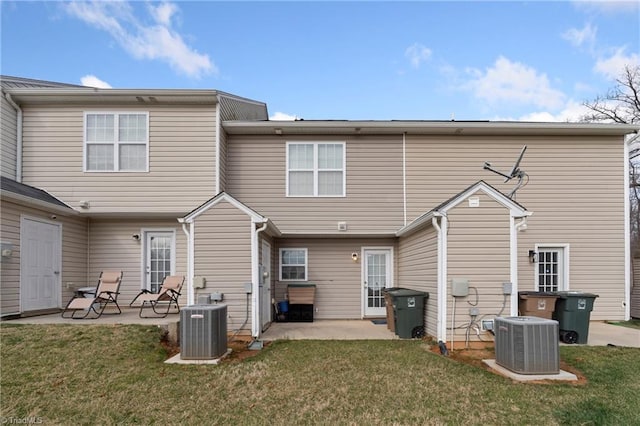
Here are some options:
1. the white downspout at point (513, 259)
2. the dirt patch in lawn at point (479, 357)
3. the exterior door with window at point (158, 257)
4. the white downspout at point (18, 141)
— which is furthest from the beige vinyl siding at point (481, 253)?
the white downspout at point (18, 141)

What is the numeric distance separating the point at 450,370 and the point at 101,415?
422cm

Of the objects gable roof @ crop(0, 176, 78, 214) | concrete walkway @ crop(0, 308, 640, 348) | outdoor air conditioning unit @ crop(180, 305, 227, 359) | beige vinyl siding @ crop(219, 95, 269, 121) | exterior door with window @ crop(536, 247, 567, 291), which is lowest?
concrete walkway @ crop(0, 308, 640, 348)

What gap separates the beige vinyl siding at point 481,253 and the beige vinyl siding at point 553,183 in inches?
121

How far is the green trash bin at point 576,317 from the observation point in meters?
7.30

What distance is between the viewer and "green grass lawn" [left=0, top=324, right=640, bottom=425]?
4.13m

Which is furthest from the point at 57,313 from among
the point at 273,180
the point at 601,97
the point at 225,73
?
the point at 601,97

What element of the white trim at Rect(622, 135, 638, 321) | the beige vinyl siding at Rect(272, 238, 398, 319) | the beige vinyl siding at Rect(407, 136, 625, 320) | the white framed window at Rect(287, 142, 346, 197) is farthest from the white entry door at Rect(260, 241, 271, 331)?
the white trim at Rect(622, 135, 638, 321)

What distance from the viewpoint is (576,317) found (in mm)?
7328

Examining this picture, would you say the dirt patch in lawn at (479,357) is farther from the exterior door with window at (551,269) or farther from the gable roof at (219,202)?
the exterior door with window at (551,269)

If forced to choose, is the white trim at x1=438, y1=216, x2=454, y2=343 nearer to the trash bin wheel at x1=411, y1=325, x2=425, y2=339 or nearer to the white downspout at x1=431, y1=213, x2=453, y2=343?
the white downspout at x1=431, y1=213, x2=453, y2=343

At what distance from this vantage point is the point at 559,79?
12.4 m

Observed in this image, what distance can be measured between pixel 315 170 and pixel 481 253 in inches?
184

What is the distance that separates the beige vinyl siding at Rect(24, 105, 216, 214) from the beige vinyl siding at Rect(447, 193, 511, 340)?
18.4 feet

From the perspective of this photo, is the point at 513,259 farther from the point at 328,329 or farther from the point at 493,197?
the point at 328,329
